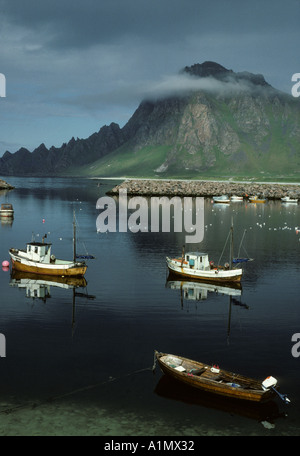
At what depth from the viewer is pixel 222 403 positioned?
36.2 metres

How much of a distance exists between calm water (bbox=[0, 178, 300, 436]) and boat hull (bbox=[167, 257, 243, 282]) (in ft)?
8.49

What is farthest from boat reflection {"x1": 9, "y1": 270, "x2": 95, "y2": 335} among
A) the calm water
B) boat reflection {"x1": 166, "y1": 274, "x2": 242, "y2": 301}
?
boat reflection {"x1": 166, "y1": 274, "x2": 242, "y2": 301}

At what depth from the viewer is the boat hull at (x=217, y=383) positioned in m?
35.3

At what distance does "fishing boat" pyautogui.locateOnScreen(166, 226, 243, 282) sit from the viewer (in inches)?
2832

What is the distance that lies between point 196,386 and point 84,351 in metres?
13.0

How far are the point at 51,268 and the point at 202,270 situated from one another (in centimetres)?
2447

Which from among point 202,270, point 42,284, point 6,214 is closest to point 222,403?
point 202,270

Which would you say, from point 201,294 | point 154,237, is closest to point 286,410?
point 201,294

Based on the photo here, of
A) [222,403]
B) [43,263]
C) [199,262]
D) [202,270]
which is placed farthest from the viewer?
[43,263]

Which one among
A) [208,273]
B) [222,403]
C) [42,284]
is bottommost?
[222,403]

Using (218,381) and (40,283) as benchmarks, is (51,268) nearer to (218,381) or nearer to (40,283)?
(40,283)

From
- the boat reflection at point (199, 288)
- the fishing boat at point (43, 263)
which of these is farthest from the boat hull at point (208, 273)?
the fishing boat at point (43, 263)
